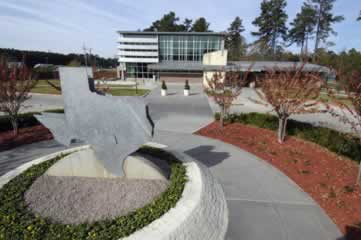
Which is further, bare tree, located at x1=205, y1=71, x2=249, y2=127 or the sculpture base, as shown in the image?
bare tree, located at x1=205, y1=71, x2=249, y2=127

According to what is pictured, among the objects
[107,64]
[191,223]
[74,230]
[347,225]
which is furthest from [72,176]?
[107,64]

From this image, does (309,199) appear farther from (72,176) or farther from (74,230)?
(72,176)

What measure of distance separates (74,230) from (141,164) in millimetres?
1749

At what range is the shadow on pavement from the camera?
614cm

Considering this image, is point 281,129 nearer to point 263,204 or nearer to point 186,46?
point 263,204

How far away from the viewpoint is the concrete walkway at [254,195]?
347 cm

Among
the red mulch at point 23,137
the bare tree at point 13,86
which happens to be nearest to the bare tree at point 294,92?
the red mulch at point 23,137

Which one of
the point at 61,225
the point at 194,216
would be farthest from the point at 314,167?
the point at 61,225

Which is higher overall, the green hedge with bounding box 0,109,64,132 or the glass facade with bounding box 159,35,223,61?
the glass facade with bounding box 159,35,223,61

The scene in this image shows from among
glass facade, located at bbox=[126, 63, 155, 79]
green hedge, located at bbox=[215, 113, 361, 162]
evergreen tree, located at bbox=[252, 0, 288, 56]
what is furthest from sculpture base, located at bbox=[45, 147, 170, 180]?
evergreen tree, located at bbox=[252, 0, 288, 56]

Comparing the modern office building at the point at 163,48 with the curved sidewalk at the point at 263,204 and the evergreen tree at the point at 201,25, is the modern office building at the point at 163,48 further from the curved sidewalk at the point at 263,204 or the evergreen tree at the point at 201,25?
the curved sidewalk at the point at 263,204

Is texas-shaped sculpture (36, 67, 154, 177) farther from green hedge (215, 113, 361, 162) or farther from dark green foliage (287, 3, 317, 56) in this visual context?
dark green foliage (287, 3, 317, 56)

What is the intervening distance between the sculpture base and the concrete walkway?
6.08ft

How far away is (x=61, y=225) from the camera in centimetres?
310
